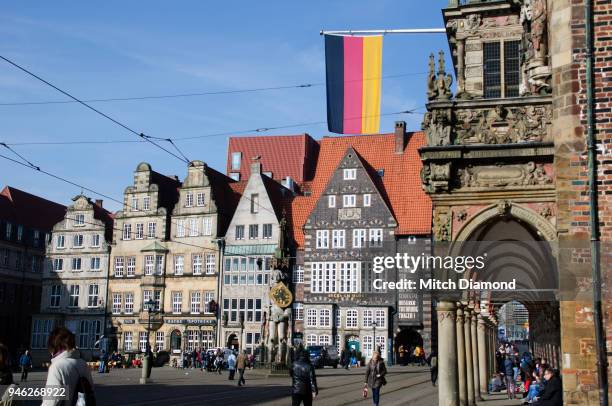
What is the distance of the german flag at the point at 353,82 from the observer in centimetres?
1803

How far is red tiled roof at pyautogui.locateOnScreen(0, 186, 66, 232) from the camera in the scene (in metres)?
66.2

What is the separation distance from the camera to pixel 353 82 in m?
18.2

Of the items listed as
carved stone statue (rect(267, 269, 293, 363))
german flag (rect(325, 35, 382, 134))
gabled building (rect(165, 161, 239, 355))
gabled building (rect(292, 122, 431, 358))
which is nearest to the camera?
german flag (rect(325, 35, 382, 134))

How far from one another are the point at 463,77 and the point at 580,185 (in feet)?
36.1

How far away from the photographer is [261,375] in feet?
117

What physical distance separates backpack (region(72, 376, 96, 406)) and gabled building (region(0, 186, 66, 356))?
60.0 meters

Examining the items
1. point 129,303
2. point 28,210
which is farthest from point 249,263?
point 28,210

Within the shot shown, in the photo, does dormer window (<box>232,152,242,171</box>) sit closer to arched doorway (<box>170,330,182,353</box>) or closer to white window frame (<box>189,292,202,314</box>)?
white window frame (<box>189,292,202,314</box>)

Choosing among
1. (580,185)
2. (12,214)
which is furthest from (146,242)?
(580,185)

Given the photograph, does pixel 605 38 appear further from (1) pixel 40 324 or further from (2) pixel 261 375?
(1) pixel 40 324

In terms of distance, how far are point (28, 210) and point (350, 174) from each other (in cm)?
3179

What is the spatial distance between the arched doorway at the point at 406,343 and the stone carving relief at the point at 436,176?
38.1 m

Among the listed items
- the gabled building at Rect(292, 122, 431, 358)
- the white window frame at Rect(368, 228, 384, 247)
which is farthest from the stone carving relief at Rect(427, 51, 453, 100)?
the white window frame at Rect(368, 228, 384, 247)

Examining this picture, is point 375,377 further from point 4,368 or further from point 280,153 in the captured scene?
point 280,153
